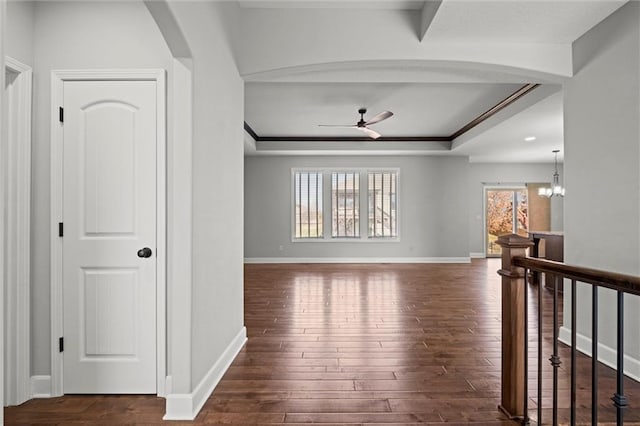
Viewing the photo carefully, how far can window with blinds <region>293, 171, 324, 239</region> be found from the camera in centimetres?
848

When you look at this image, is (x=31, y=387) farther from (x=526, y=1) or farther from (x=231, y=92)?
(x=526, y=1)

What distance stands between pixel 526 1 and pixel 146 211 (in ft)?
9.66

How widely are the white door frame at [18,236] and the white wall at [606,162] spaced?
4.05 m

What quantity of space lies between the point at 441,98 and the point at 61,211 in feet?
15.9

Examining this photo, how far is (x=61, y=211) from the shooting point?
7.35ft

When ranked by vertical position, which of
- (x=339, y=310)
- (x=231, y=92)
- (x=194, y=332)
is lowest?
(x=339, y=310)

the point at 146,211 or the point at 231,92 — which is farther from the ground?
the point at 231,92

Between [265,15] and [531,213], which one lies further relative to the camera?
[531,213]

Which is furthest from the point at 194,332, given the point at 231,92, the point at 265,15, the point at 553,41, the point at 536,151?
the point at 536,151

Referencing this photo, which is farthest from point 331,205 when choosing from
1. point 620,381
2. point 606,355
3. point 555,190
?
point 620,381

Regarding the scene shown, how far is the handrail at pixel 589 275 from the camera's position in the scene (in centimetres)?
123

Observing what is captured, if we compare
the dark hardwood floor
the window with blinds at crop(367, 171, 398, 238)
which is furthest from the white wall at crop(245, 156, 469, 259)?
the dark hardwood floor

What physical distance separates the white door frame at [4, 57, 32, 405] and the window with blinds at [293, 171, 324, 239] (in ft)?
21.0

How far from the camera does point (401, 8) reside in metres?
2.97
